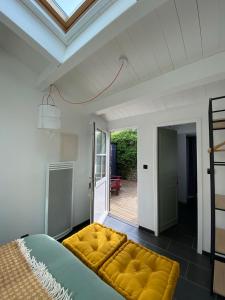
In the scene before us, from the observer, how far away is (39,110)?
2.06 meters

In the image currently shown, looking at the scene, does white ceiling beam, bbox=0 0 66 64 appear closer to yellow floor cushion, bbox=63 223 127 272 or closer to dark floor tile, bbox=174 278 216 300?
yellow floor cushion, bbox=63 223 127 272

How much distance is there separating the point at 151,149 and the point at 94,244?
1.79m

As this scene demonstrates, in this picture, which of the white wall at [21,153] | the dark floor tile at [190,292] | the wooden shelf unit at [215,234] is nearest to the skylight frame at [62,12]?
the white wall at [21,153]

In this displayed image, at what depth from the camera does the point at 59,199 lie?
2383mm

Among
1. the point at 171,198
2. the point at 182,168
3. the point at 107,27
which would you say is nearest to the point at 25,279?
the point at 107,27

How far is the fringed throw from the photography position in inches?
34.6

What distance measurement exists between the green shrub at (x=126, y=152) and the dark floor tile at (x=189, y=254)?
17.1 ft

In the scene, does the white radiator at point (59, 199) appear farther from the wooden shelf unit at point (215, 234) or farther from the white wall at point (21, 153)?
the wooden shelf unit at point (215, 234)

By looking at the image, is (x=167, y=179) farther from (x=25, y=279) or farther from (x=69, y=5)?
(x=69, y=5)

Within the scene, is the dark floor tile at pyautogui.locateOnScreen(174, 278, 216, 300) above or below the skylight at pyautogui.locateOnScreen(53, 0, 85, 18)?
below

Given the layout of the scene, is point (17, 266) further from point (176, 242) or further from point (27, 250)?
point (176, 242)

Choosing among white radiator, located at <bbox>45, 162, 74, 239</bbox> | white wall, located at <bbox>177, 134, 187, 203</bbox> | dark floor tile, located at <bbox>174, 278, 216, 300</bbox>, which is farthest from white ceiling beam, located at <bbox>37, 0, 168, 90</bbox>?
white wall, located at <bbox>177, 134, 187, 203</bbox>

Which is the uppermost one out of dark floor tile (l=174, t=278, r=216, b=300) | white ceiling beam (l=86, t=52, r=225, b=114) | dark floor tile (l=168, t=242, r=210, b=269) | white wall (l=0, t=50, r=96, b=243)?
white ceiling beam (l=86, t=52, r=225, b=114)

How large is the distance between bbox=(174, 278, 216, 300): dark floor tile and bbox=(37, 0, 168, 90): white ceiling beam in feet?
7.97
